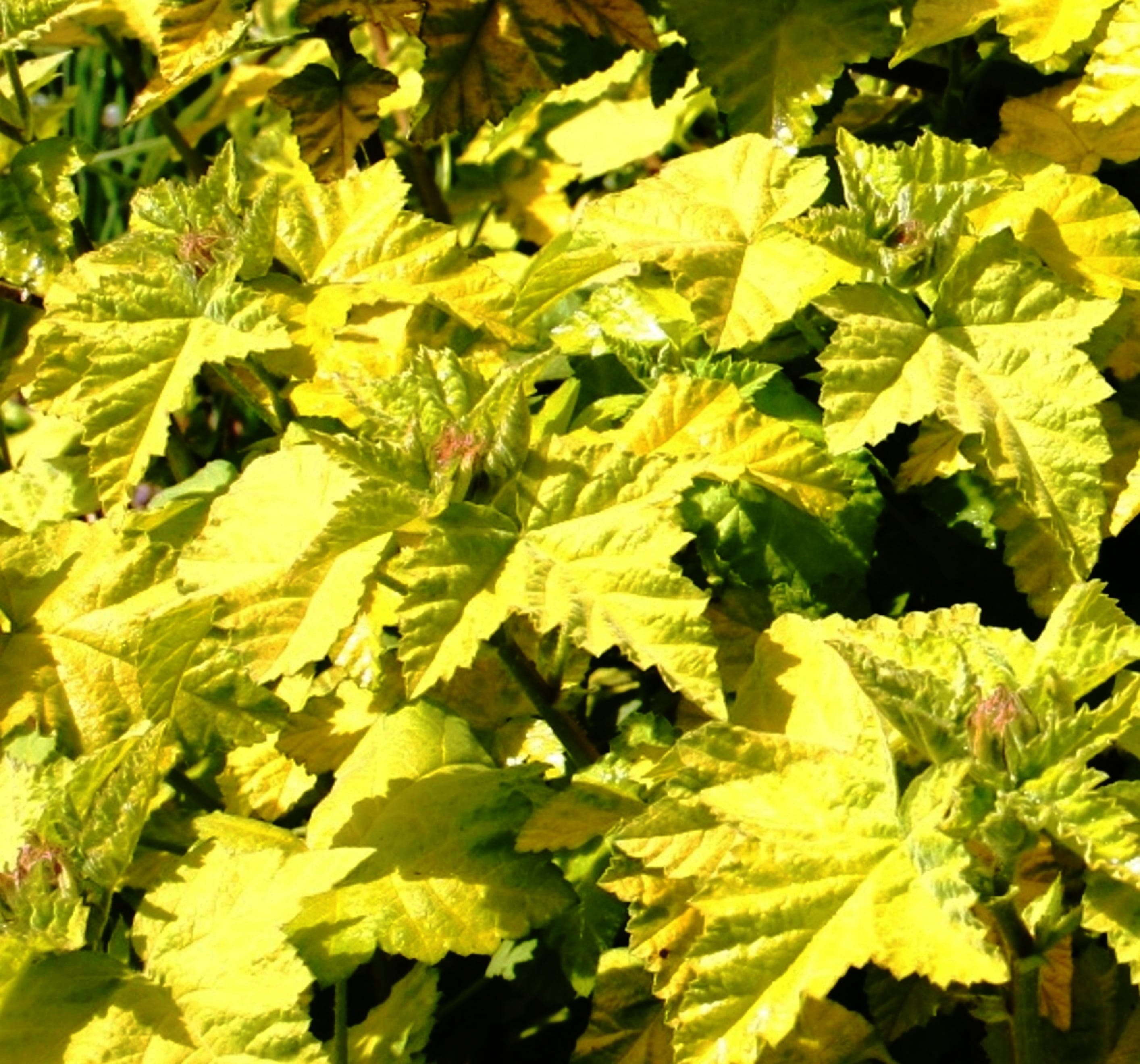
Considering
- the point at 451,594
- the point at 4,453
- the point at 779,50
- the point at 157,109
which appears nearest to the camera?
the point at 451,594

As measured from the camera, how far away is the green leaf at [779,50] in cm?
162

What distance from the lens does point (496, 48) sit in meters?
1.74

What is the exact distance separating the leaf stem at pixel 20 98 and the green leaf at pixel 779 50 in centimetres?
74

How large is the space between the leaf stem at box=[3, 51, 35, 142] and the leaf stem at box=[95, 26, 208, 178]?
0.20 metres

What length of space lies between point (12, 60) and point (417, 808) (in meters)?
1.02

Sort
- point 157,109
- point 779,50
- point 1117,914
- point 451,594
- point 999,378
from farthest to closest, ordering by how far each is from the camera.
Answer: point 157,109, point 779,50, point 999,378, point 451,594, point 1117,914

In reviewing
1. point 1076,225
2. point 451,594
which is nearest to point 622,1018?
point 451,594

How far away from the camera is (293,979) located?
1.16m

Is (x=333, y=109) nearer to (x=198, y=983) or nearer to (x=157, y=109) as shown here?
(x=157, y=109)

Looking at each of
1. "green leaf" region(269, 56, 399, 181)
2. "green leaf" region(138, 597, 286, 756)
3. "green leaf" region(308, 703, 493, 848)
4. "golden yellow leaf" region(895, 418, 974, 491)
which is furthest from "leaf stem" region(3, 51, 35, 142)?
"golden yellow leaf" region(895, 418, 974, 491)

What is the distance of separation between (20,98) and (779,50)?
0.87 metres

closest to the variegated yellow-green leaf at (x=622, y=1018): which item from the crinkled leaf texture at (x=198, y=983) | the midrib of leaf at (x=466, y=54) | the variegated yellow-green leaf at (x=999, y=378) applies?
the crinkled leaf texture at (x=198, y=983)

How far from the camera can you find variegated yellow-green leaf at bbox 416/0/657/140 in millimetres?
1728

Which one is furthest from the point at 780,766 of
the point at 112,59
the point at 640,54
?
the point at 112,59
